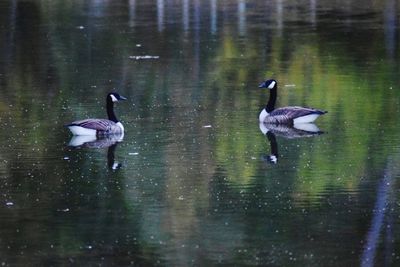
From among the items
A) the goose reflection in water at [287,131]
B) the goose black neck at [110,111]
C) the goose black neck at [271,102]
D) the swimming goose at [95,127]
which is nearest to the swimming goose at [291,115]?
the goose reflection in water at [287,131]

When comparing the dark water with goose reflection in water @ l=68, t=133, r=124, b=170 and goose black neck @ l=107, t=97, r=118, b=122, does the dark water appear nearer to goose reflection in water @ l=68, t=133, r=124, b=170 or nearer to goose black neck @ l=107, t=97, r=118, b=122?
goose reflection in water @ l=68, t=133, r=124, b=170

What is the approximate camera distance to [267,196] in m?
14.3

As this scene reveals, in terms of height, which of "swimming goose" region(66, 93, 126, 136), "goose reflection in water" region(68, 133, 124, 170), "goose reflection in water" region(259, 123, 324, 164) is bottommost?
"goose reflection in water" region(259, 123, 324, 164)

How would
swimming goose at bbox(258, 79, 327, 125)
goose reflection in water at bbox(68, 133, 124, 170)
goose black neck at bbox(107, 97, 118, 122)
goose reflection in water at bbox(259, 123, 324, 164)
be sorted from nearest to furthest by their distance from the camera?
goose reflection in water at bbox(68, 133, 124, 170) → goose reflection in water at bbox(259, 123, 324, 164) → goose black neck at bbox(107, 97, 118, 122) → swimming goose at bbox(258, 79, 327, 125)

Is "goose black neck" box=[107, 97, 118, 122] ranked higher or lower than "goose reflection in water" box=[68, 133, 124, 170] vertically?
higher

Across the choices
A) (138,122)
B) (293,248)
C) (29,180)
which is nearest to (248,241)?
(293,248)

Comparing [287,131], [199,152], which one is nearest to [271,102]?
[287,131]

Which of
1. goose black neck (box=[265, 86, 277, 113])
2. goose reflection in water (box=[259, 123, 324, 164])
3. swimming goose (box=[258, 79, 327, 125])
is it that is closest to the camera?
goose reflection in water (box=[259, 123, 324, 164])

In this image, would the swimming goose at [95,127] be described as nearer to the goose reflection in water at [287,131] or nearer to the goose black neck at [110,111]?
the goose black neck at [110,111]

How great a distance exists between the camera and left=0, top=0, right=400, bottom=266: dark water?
12383 millimetres

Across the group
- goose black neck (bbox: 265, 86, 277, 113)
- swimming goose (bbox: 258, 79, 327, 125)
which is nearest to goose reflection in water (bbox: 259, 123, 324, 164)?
swimming goose (bbox: 258, 79, 327, 125)

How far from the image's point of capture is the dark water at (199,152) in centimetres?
1238

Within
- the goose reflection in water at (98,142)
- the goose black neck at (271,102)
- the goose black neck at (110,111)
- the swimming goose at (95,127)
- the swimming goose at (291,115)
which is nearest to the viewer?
the goose reflection in water at (98,142)

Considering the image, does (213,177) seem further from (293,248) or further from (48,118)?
(48,118)
